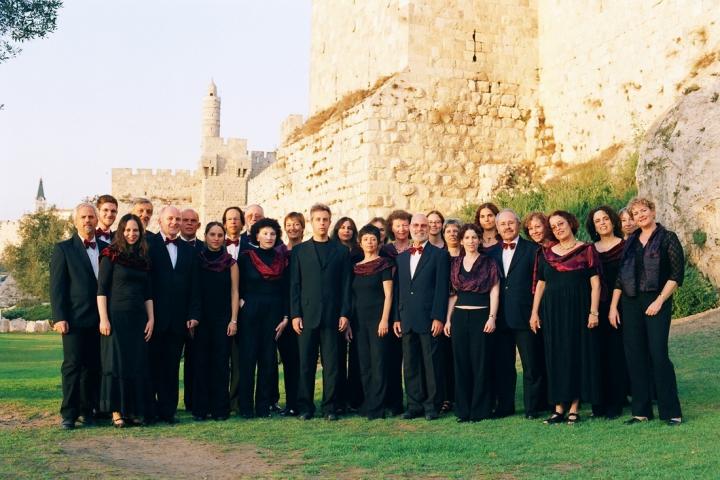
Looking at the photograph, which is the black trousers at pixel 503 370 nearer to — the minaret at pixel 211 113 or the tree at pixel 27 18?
the tree at pixel 27 18

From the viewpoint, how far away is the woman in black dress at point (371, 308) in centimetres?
766

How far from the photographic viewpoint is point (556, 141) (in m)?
15.5

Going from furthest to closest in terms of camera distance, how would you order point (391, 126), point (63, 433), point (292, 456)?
point (391, 126) → point (63, 433) → point (292, 456)

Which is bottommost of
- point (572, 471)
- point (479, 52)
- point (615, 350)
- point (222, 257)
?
point (572, 471)

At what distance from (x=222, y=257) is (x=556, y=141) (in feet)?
29.8

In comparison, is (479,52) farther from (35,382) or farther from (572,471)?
(572,471)

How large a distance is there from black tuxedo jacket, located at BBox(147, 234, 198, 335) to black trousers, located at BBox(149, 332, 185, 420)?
0.29 ft

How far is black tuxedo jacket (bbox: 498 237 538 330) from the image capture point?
7312mm

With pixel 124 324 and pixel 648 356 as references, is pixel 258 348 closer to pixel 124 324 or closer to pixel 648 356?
pixel 124 324

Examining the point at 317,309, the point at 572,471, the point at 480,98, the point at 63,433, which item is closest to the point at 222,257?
the point at 317,309

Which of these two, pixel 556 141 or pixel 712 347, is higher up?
pixel 556 141

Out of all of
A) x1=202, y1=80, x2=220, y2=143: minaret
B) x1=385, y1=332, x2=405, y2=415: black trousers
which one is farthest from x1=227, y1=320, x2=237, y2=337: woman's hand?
x1=202, y1=80, x2=220, y2=143: minaret

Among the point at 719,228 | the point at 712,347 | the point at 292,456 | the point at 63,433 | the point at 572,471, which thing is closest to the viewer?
the point at 572,471

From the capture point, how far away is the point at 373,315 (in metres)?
7.73
